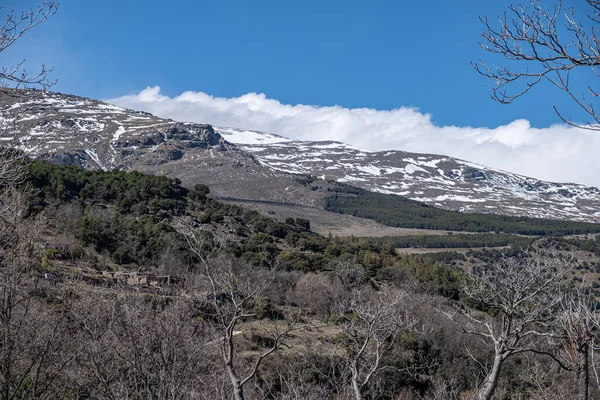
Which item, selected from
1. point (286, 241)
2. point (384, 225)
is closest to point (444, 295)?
point (286, 241)

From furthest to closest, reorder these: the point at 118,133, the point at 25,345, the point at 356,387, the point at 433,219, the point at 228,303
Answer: the point at 433,219
the point at 118,133
the point at 228,303
the point at 25,345
the point at 356,387

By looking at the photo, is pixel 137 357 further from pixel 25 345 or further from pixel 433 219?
pixel 433 219

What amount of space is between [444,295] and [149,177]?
33.5m

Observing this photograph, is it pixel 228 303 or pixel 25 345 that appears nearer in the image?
pixel 25 345

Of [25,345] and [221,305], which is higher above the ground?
[221,305]

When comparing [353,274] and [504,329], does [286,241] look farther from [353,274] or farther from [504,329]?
[504,329]

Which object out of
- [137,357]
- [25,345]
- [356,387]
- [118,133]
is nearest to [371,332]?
[356,387]

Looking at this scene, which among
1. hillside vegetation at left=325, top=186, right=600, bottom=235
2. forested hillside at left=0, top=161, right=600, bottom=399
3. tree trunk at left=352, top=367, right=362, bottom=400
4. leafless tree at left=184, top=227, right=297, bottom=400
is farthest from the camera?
hillside vegetation at left=325, top=186, right=600, bottom=235

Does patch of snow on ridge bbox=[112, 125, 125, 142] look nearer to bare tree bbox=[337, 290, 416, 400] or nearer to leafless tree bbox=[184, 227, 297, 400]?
bare tree bbox=[337, 290, 416, 400]

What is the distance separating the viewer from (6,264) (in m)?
10.9

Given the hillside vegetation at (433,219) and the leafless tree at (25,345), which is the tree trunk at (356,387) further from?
the hillside vegetation at (433,219)

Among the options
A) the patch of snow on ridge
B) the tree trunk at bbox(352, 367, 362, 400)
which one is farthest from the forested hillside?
the patch of snow on ridge

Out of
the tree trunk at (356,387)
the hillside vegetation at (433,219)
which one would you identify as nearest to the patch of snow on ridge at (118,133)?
the hillside vegetation at (433,219)

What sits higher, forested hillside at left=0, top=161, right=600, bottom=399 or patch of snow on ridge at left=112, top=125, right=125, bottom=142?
patch of snow on ridge at left=112, top=125, right=125, bottom=142
